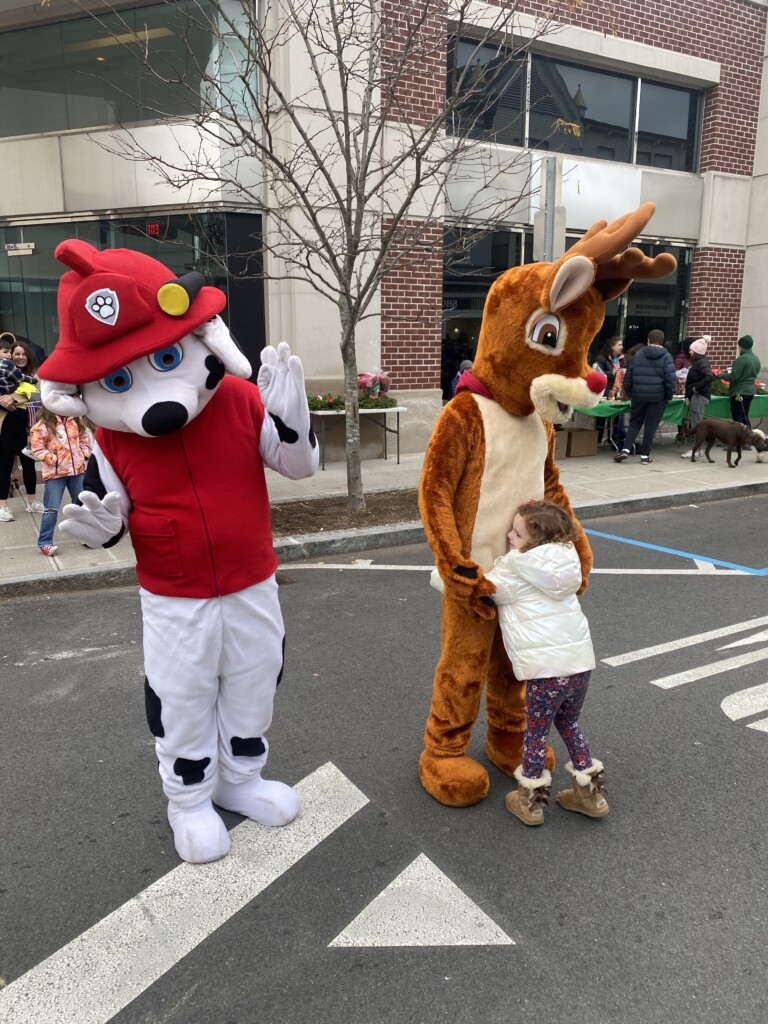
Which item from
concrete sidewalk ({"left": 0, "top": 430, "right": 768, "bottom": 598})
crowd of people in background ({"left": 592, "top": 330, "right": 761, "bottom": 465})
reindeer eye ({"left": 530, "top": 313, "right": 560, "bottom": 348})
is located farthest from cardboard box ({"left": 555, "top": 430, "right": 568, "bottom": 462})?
reindeer eye ({"left": 530, "top": 313, "right": 560, "bottom": 348})

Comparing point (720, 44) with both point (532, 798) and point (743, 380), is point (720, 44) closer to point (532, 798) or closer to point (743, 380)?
point (743, 380)

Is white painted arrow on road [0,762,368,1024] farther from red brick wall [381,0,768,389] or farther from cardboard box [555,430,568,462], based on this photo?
cardboard box [555,430,568,462]

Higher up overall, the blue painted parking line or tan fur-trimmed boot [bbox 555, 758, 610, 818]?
tan fur-trimmed boot [bbox 555, 758, 610, 818]

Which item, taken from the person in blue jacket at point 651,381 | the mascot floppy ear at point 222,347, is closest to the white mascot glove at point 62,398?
the mascot floppy ear at point 222,347

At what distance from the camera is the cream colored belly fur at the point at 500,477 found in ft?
9.64

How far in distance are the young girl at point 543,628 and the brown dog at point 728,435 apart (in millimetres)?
8856

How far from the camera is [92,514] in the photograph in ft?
8.16

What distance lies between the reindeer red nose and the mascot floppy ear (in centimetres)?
120

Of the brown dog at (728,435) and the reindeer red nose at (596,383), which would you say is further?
the brown dog at (728,435)

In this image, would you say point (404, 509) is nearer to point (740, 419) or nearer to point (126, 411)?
point (126, 411)

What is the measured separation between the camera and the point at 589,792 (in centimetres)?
301

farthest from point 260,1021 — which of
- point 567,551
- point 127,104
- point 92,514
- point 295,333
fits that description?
point 127,104

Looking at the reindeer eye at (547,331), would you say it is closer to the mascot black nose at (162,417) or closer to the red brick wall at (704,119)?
the mascot black nose at (162,417)

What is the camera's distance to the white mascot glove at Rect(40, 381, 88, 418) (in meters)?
2.45
